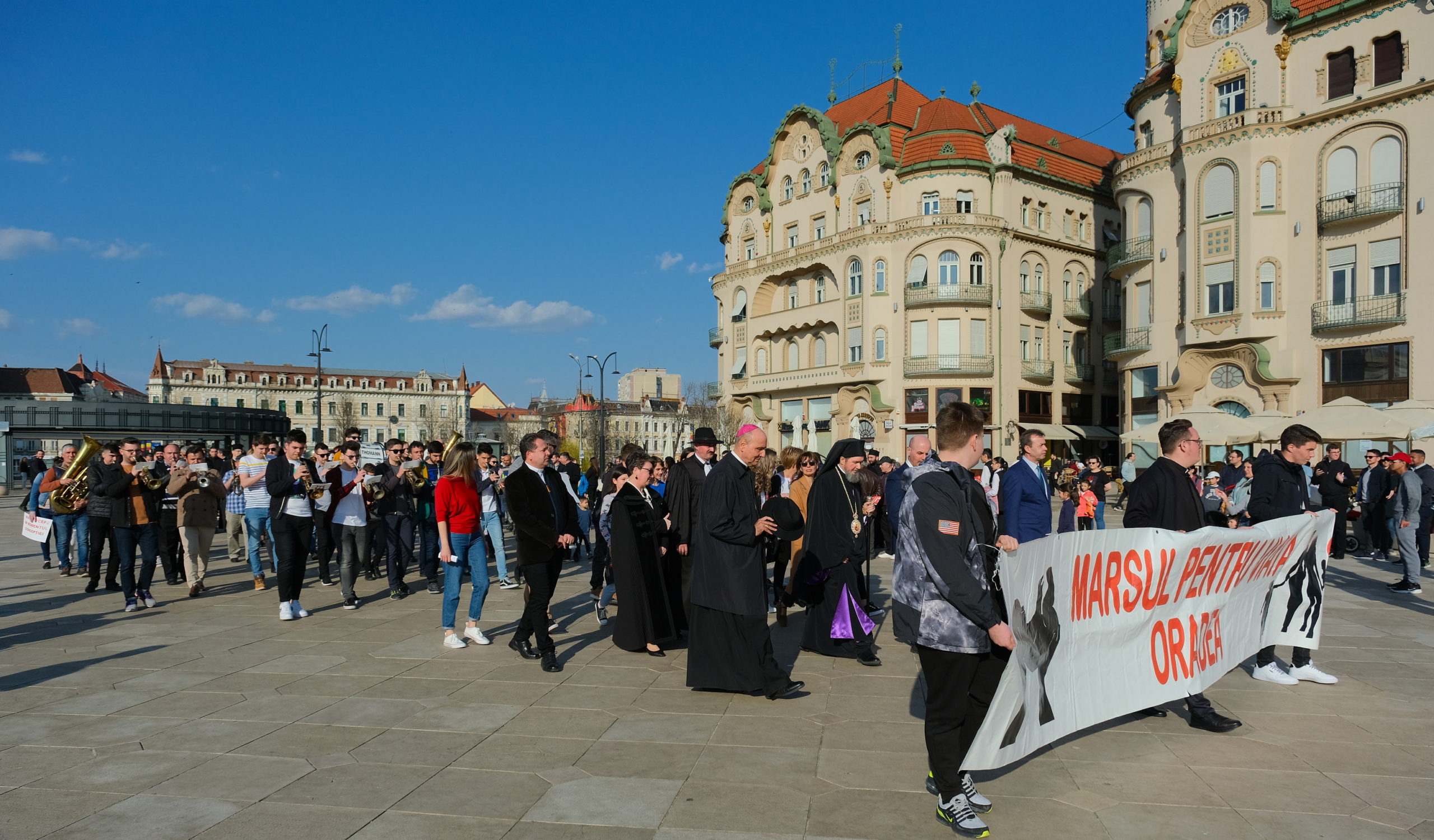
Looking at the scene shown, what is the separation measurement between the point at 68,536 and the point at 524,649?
987 cm

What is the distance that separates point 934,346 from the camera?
43.4m

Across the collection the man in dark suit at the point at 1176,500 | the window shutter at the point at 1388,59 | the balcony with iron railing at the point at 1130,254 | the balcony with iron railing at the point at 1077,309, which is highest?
the window shutter at the point at 1388,59

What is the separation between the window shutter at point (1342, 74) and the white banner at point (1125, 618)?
97.9 feet

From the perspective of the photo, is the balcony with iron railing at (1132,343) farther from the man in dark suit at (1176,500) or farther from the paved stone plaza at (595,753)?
the man in dark suit at (1176,500)

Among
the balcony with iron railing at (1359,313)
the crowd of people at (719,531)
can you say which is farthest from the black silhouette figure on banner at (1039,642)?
the balcony with iron railing at (1359,313)

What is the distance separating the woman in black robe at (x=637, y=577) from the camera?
8008 mm

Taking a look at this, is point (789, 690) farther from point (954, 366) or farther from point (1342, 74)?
point (954, 366)

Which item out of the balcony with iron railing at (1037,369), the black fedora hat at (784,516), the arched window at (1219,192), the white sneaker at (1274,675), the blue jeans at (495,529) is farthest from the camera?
the balcony with iron railing at (1037,369)

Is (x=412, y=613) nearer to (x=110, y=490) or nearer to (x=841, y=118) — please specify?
(x=110, y=490)

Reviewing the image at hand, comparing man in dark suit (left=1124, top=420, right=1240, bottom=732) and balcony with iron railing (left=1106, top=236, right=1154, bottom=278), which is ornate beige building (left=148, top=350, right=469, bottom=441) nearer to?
balcony with iron railing (left=1106, top=236, right=1154, bottom=278)

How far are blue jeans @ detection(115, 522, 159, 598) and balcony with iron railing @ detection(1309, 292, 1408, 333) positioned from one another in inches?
1289

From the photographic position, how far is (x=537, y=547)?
24.4 feet

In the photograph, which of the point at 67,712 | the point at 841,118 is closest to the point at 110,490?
the point at 67,712

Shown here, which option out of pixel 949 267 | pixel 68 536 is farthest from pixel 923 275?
pixel 68 536
